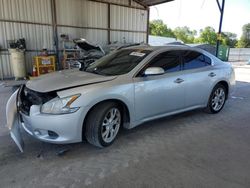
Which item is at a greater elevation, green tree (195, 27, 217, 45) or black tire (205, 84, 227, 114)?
green tree (195, 27, 217, 45)

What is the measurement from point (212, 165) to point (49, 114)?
6.86 ft

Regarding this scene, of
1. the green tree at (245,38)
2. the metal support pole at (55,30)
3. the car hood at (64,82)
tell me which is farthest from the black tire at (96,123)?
the green tree at (245,38)

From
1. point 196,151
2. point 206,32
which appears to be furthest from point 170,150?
point 206,32

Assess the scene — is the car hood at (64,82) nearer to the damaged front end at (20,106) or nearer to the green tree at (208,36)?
the damaged front end at (20,106)

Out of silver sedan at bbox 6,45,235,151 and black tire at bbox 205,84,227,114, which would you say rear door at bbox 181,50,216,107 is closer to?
silver sedan at bbox 6,45,235,151

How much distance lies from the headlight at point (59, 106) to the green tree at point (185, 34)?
61.2 m

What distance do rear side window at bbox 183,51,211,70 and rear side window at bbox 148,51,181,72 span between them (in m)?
0.19

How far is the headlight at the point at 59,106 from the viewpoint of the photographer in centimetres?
247

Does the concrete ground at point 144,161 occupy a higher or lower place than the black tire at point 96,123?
lower

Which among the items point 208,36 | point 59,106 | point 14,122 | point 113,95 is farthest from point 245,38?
point 14,122

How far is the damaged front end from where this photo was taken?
2.60 meters

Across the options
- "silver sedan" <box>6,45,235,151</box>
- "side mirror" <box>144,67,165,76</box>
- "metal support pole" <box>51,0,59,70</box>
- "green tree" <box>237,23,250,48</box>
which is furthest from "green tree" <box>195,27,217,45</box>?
"side mirror" <box>144,67,165,76</box>

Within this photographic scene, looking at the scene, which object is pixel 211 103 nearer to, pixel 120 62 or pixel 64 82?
pixel 120 62

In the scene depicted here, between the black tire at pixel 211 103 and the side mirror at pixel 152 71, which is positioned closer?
the side mirror at pixel 152 71
